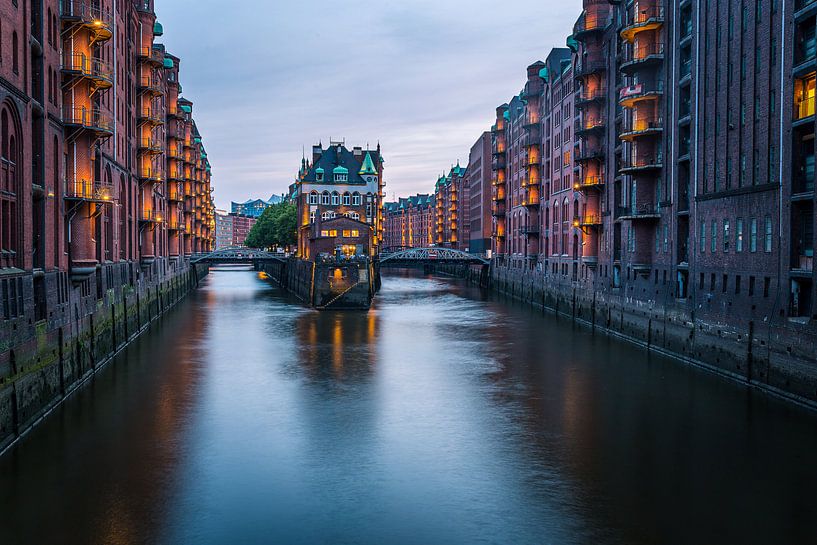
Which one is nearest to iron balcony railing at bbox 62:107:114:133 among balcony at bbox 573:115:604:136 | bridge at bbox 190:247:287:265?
balcony at bbox 573:115:604:136

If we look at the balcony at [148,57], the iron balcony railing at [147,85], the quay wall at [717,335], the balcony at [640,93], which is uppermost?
the balcony at [148,57]

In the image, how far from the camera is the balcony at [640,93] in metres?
49.9

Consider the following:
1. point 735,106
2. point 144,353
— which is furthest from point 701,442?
point 144,353

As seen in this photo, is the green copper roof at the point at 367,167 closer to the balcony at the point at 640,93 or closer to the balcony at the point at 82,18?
the balcony at the point at 640,93

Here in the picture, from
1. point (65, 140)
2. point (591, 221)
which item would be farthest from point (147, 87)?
point (591, 221)

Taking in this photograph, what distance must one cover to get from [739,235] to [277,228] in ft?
379

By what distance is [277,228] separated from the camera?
145750 millimetres

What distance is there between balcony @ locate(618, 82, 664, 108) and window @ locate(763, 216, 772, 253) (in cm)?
1712

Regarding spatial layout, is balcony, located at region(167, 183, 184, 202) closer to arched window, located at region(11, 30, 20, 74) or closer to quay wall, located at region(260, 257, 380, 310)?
quay wall, located at region(260, 257, 380, 310)

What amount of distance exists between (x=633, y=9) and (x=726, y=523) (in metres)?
42.9

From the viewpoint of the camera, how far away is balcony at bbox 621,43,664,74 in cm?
4972

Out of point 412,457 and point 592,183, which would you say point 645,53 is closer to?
point 592,183

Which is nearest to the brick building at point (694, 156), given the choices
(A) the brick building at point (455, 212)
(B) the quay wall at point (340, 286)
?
(B) the quay wall at point (340, 286)

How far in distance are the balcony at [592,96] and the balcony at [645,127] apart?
1194cm
